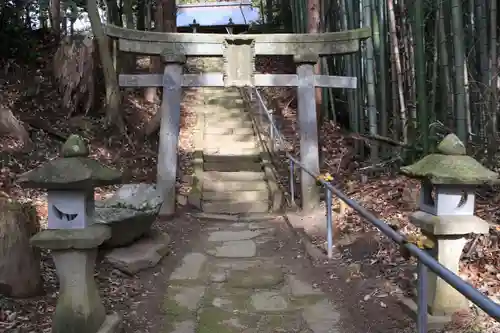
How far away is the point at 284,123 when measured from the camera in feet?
40.2

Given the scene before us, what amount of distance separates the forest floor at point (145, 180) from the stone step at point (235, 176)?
1.56 ft

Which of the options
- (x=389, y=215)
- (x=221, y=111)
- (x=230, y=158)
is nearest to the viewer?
(x=389, y=215)

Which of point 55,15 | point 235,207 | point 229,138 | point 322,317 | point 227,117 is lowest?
point 322,317

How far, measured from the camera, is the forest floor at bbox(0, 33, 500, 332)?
3730 millimetres

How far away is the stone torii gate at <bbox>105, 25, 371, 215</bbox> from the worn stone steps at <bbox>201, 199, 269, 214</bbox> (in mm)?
682

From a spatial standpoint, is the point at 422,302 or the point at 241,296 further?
the point at 241,296

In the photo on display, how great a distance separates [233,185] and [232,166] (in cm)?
97

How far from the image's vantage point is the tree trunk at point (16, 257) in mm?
3629

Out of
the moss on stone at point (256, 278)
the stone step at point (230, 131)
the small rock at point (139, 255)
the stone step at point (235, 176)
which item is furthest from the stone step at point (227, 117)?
the moss on stone at point (256, 278)

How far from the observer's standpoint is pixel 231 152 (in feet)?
32.7

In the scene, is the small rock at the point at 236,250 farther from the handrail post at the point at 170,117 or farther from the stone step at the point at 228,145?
the stone step at the point at 228,145

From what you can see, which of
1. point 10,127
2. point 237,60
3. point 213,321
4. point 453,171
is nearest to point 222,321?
point 213,321

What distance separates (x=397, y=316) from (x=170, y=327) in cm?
162

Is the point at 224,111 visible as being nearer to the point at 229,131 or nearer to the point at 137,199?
the point at 229,131
